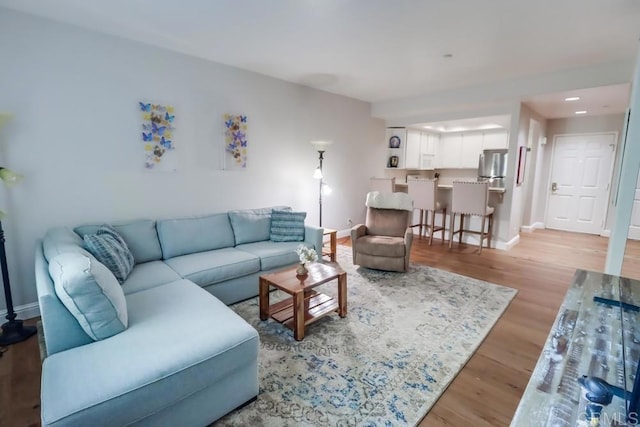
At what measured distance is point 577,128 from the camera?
6000mm

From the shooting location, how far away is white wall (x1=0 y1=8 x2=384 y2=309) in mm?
2506

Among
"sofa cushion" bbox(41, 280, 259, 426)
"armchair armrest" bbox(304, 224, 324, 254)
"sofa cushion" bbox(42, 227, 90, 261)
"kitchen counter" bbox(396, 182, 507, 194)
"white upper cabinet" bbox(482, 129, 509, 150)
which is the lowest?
"sofa cushion" bbox(41, 280, 259, 426)

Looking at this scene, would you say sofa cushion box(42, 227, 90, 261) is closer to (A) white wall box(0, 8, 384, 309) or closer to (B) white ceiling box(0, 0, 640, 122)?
(A) white wall box(0, 8, 384, 309)

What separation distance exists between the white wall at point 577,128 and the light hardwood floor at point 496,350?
209cm

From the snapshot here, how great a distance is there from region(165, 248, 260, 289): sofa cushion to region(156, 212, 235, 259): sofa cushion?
9cm

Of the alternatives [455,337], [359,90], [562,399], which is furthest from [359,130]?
[562,399]

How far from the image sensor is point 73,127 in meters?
2.71

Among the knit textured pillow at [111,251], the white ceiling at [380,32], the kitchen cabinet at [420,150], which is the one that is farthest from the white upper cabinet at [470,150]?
the knit textured pillow at [111,251]

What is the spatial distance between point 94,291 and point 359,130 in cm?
497

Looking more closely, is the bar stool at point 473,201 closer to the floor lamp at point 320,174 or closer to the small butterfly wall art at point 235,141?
the floor lamp at point 320,174

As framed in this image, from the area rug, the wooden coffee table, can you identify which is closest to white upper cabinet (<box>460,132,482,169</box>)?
the area rug

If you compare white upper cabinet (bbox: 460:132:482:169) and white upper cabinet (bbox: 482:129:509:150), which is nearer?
white upper cabinet (bbox: 482:129:509:150)

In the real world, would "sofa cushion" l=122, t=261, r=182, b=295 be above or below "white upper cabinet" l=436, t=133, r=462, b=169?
below

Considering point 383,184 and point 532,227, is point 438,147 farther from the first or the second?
point 532,227
